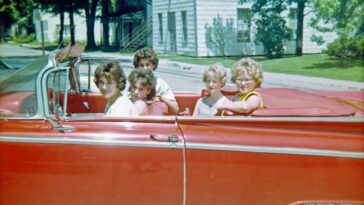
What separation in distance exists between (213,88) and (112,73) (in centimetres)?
61

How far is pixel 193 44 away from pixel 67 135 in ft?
11.2

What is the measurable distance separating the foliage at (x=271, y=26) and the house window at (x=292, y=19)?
0.06 meters

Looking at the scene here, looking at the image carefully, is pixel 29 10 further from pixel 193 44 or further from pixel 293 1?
pixel 293 1

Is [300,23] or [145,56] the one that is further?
[300,23]

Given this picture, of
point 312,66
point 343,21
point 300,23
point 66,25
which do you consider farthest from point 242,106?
point 312,66

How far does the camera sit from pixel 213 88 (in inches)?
117

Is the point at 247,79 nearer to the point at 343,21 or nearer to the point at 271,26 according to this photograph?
the point at 343,21

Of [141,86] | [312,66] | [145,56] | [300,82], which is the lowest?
[300,82]

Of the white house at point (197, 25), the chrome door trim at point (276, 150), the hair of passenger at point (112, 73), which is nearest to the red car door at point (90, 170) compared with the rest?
the chrome door trim at point (276, 150)

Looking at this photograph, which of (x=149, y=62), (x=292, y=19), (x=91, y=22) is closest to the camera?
(x=149, y=62)

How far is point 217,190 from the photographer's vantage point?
2.28m

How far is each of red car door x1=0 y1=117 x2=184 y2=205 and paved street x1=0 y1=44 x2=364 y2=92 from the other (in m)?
1.75

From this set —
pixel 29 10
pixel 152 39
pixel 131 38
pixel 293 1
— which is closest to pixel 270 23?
pixel 293 1

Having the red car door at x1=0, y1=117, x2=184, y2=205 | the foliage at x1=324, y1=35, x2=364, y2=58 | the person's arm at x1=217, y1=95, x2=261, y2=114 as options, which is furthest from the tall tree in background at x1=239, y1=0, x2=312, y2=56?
the red car door at x1=0, y1=117, x2=184, y2=205
